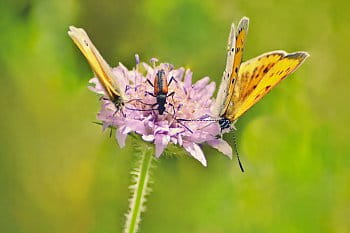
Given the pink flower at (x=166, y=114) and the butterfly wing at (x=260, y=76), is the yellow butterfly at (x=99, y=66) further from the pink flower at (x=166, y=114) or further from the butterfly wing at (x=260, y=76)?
the butterfly wing at (x=260, y=76)

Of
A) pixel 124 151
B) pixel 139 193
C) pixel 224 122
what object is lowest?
pixel 139 193

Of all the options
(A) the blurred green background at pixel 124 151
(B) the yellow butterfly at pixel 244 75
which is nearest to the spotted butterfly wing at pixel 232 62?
(B) the yellow butterfly at pixel 244 75

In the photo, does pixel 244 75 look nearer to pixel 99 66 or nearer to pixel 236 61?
pixel 236 61

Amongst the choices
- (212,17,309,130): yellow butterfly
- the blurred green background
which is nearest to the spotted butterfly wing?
(212,17,309,130): yellow butterfly

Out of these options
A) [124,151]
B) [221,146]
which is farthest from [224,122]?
[124,151]

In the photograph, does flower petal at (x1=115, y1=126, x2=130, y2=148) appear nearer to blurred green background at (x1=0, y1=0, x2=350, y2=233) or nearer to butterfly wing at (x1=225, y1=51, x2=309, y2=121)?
butterfly wing at (x1=225, y1=51, x2=309, y2=121)

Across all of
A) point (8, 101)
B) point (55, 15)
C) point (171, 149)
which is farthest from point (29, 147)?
point (171, 149)
